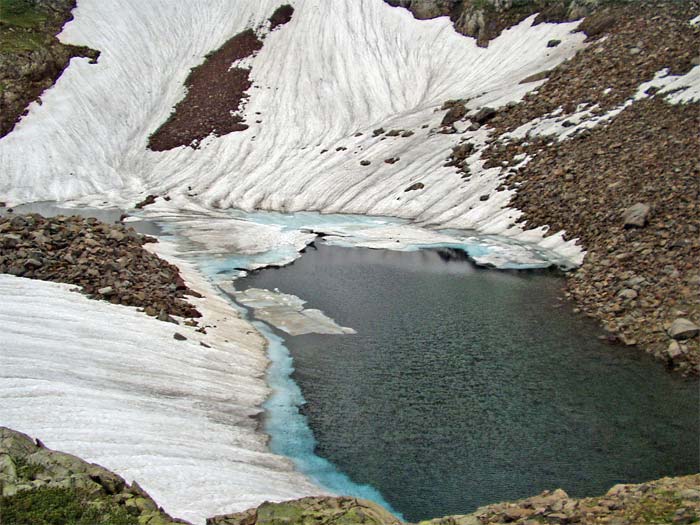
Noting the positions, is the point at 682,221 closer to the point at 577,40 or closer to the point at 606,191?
the point at 606,191

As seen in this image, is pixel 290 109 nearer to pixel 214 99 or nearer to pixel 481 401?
pixel 214 99

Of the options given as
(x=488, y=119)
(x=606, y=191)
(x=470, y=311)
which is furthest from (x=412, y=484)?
(x=488, y=119)

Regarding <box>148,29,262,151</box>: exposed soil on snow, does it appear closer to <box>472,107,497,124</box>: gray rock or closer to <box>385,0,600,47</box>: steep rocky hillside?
<box>385,0,600,47</box>: steep rocky hillside

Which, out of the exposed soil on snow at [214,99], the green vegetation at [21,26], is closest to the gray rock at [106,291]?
the exposed soil on snow at [214,99]

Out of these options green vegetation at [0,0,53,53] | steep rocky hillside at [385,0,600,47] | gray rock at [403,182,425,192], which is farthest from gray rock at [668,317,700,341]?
green vegetation at [0,0,53,53]

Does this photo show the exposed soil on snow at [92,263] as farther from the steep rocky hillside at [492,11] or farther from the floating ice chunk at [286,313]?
the steep rocky hillside at [492,11]

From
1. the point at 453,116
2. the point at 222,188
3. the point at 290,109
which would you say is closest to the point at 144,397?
the point at 222,188
